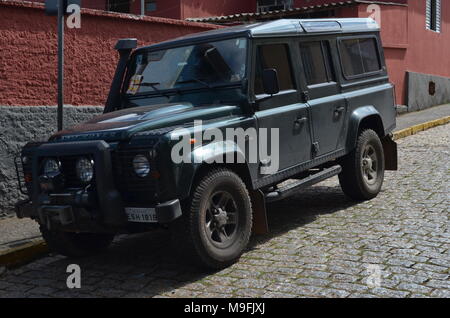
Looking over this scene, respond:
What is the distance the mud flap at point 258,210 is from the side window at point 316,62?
1498 millimetres

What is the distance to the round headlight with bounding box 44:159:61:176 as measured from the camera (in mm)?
4863

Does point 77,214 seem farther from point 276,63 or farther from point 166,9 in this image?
point 166,9

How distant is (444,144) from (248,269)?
7387 millimetres

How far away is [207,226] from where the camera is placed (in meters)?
4.85

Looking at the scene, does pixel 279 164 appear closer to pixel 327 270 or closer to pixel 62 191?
pixel 327 270

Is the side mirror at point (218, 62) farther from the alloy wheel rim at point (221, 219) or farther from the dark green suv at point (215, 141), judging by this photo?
the alloy wheel rim at point (221, 219)

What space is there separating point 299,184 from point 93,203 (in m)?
2.31

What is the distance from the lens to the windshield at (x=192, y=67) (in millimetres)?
5578

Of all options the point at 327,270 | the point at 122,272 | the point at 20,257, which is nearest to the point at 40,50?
the point at 20,257

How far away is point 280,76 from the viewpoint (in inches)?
234

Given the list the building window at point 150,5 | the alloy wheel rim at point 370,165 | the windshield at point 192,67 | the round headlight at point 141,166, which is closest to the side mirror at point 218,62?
the windshield at point 192,67

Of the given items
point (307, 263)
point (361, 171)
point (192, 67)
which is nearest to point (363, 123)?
point (361, 171)

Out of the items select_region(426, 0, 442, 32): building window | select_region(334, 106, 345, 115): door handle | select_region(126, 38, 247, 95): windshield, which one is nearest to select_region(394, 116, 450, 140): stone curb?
select_region(426, 0, 442, 32): building window

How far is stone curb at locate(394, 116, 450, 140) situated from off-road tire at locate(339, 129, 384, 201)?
5193 mm
